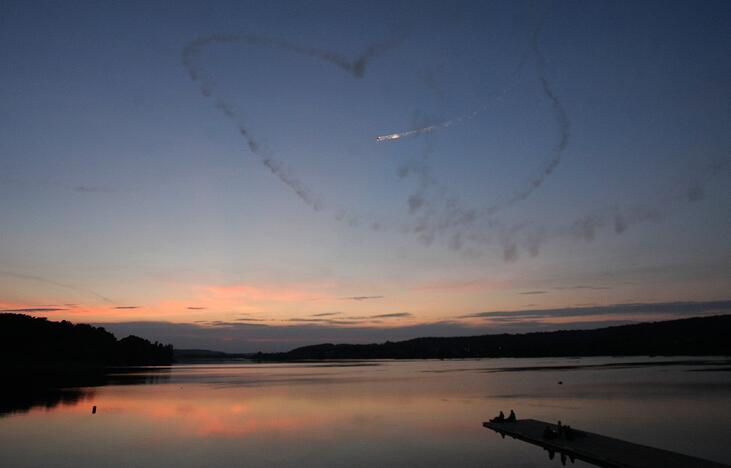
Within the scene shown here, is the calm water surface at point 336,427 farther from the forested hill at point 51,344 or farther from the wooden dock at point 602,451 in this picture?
the forested hill at point 51,344

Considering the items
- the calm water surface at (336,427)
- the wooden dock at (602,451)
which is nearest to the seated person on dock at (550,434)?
the wooden dock at (602,451)

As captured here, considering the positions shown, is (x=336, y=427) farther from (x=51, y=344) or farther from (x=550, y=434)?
(x=51, y=344)

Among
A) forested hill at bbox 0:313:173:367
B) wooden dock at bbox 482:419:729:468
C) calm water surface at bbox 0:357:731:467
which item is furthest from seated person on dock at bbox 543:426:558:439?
forested hill at bbox 0:313:173:367

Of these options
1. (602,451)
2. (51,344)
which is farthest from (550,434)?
(51,344)

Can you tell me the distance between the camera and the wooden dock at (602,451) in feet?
78.5

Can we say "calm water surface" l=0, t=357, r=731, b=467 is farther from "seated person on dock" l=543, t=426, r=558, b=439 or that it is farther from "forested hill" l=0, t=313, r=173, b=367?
"forested hill" l=0, t=313, r=173, b=367

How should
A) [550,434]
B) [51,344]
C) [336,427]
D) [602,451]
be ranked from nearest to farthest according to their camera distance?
[602,451]
[550,434]
[336,427]
[51,344]

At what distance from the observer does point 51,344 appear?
151 m

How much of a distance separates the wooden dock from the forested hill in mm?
141735

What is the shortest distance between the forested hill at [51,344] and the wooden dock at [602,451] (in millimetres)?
141735

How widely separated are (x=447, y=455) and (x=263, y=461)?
9735 mm

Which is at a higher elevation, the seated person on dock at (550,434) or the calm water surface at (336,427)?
the seated person on dock at (550,434)

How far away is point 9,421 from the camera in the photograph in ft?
136

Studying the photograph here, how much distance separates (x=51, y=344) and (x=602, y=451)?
160 meters
